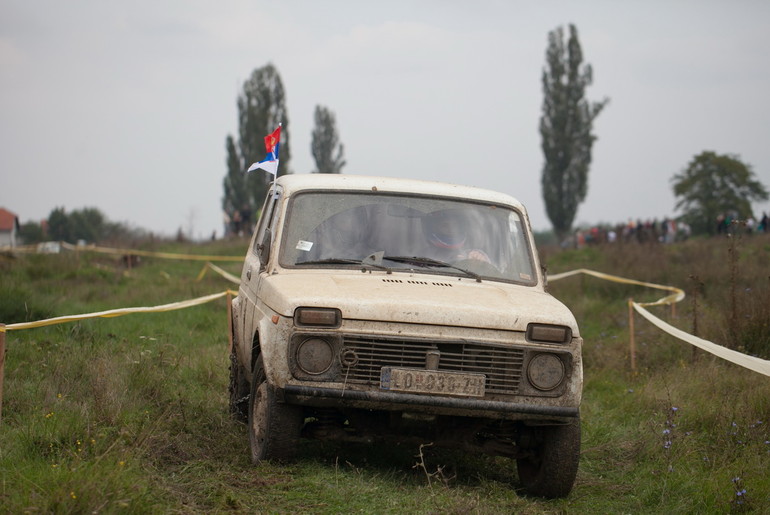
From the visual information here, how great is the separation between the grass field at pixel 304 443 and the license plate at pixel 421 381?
0.45 m

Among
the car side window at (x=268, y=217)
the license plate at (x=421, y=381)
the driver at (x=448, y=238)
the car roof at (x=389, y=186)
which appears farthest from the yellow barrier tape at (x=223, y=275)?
the license plate at (x=421, y=381)

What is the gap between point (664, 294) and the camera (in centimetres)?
1881

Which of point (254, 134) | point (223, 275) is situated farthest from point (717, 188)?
point (223, 275)

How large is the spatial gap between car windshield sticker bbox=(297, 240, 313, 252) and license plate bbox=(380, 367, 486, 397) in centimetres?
134

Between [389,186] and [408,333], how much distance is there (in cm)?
174

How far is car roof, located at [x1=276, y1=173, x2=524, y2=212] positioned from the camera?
710 centimetres

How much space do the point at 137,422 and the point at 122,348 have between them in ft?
9.44

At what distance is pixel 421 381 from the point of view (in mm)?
5707

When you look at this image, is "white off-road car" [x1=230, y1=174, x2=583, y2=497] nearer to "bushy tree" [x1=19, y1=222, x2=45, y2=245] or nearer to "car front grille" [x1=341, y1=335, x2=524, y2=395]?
"car front grille" [x1=341, y1=335, x2=524, y2=395]

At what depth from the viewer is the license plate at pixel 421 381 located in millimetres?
5699

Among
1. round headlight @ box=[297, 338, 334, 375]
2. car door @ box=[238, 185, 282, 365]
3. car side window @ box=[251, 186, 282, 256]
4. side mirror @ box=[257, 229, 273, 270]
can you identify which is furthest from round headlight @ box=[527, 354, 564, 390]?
car side window @ box=[251, 186, 282, 256]

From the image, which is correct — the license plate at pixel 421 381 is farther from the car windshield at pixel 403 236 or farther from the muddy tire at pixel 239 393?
the muddy tire at pixel 239 393

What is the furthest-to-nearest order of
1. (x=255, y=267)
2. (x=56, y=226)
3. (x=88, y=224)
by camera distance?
(x=88, y=224) < (x=56, y=226) < (x=255, y=267)

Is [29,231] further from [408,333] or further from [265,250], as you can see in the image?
[408,333]
